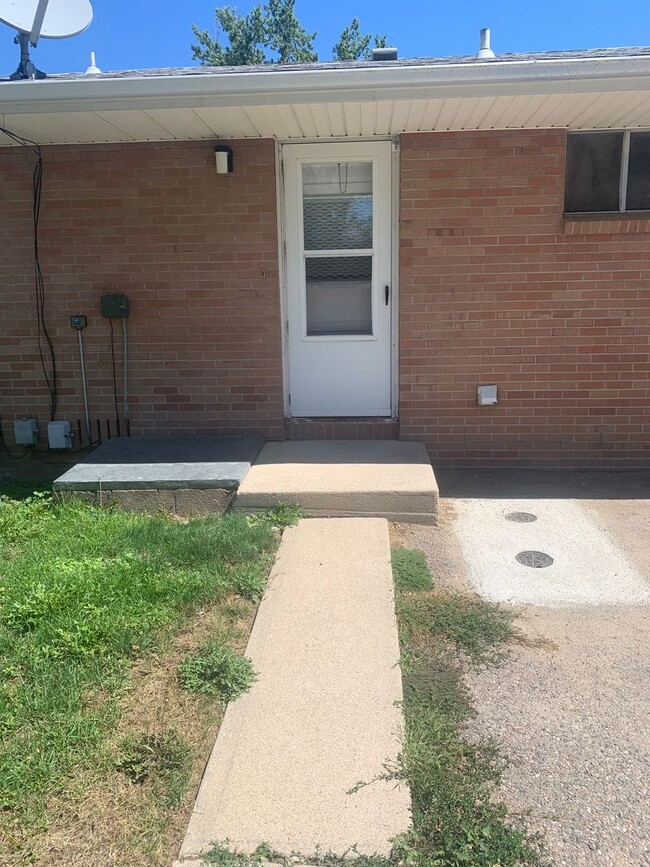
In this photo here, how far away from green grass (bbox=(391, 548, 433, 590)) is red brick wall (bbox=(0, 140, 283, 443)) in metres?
2.16

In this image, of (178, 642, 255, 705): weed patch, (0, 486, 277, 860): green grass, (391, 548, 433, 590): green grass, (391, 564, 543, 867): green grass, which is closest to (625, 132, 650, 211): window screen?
(391, 548, 433, 590): green grass

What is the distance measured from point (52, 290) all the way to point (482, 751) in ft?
16.8

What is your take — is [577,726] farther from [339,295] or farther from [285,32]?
[285,32]

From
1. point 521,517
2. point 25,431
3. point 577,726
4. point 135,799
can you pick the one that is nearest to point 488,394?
point 521,517

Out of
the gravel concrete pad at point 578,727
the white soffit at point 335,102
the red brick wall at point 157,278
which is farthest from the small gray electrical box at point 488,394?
the gravel concrete pad at point 578,727

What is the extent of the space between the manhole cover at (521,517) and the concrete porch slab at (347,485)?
60cm

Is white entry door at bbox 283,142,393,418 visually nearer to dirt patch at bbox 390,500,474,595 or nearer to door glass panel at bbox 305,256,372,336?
door glass panel at bbox 305,256,372,336

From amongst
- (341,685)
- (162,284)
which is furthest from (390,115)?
(341,685)

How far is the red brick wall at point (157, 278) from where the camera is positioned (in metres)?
5.75

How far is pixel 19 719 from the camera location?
105 inches

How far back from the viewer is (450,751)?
100 inches

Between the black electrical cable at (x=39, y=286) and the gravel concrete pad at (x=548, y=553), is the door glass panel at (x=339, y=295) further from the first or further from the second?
the black electrical cable at (x=39, y=286)

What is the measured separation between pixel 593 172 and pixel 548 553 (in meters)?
3.20

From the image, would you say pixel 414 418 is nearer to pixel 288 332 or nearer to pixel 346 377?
pixel 346 377
